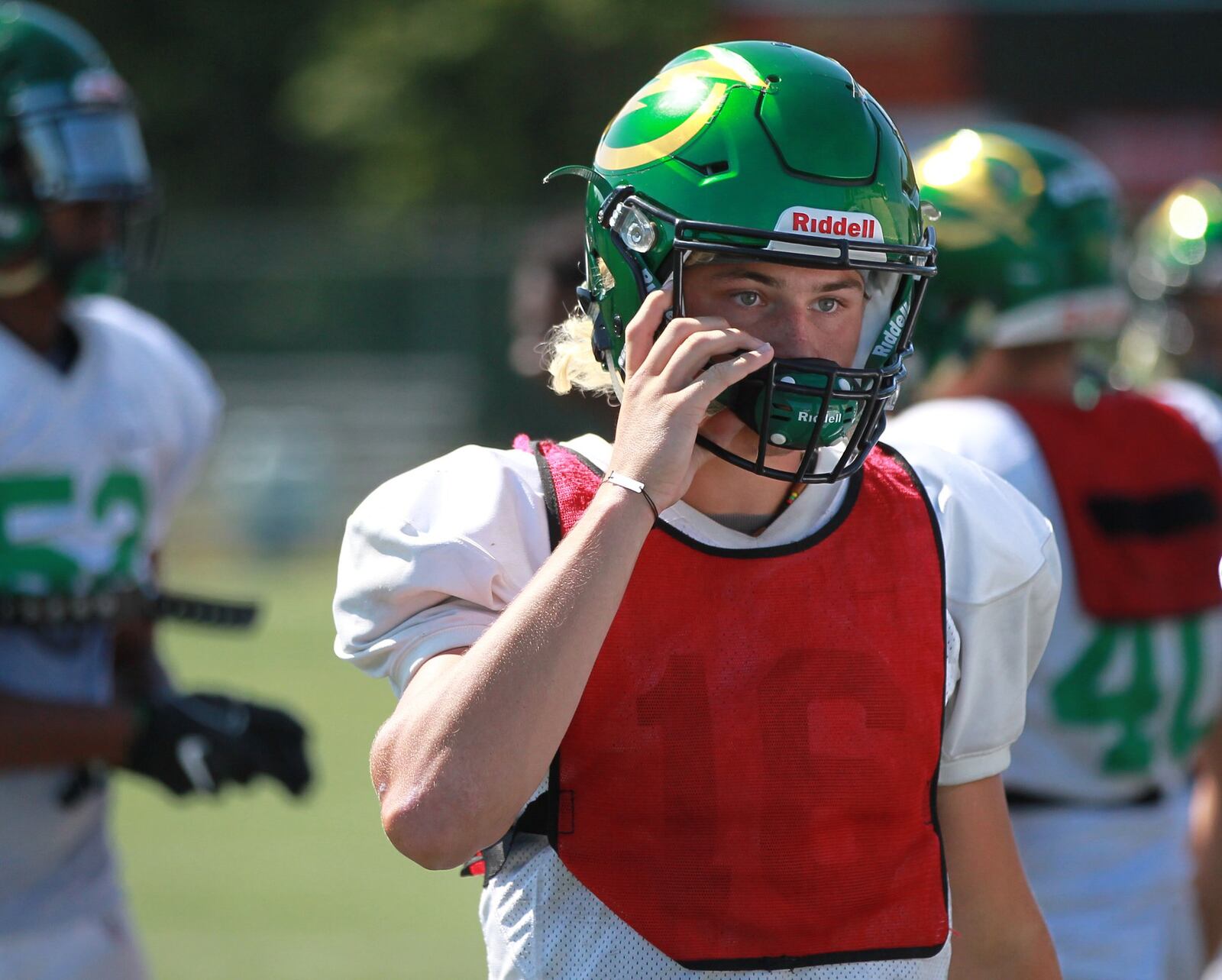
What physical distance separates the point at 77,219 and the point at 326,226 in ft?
67.3

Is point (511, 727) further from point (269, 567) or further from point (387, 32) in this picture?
point (387, 32)

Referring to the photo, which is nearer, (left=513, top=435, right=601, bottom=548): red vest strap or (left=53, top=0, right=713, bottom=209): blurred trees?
(left=513, top=435, right=601, bottom=548): red vest strap

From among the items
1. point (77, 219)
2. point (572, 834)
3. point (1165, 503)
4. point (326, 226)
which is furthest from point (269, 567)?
point (572, 834)

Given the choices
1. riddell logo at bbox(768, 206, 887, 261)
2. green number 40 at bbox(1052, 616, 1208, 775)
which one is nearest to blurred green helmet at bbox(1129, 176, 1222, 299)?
green number 40 at bbox(1052, 616, 1208, 775)

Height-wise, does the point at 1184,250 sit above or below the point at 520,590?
below

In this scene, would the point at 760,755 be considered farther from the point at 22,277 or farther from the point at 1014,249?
the point at 22,277

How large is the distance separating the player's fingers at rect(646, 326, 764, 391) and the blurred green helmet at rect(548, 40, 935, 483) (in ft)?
0.18

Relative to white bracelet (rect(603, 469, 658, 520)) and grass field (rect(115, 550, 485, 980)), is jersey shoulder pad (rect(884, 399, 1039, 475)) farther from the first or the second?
grass field (rect(115, 550, 485, 980))

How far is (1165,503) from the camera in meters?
3.61

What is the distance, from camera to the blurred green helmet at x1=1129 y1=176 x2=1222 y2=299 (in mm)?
5254

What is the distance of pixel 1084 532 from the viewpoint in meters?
3.45

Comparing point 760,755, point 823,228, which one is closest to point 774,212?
point 823,228

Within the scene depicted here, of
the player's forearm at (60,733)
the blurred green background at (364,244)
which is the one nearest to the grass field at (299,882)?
the blurred green background at (364,244)

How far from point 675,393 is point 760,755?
0.45 m
